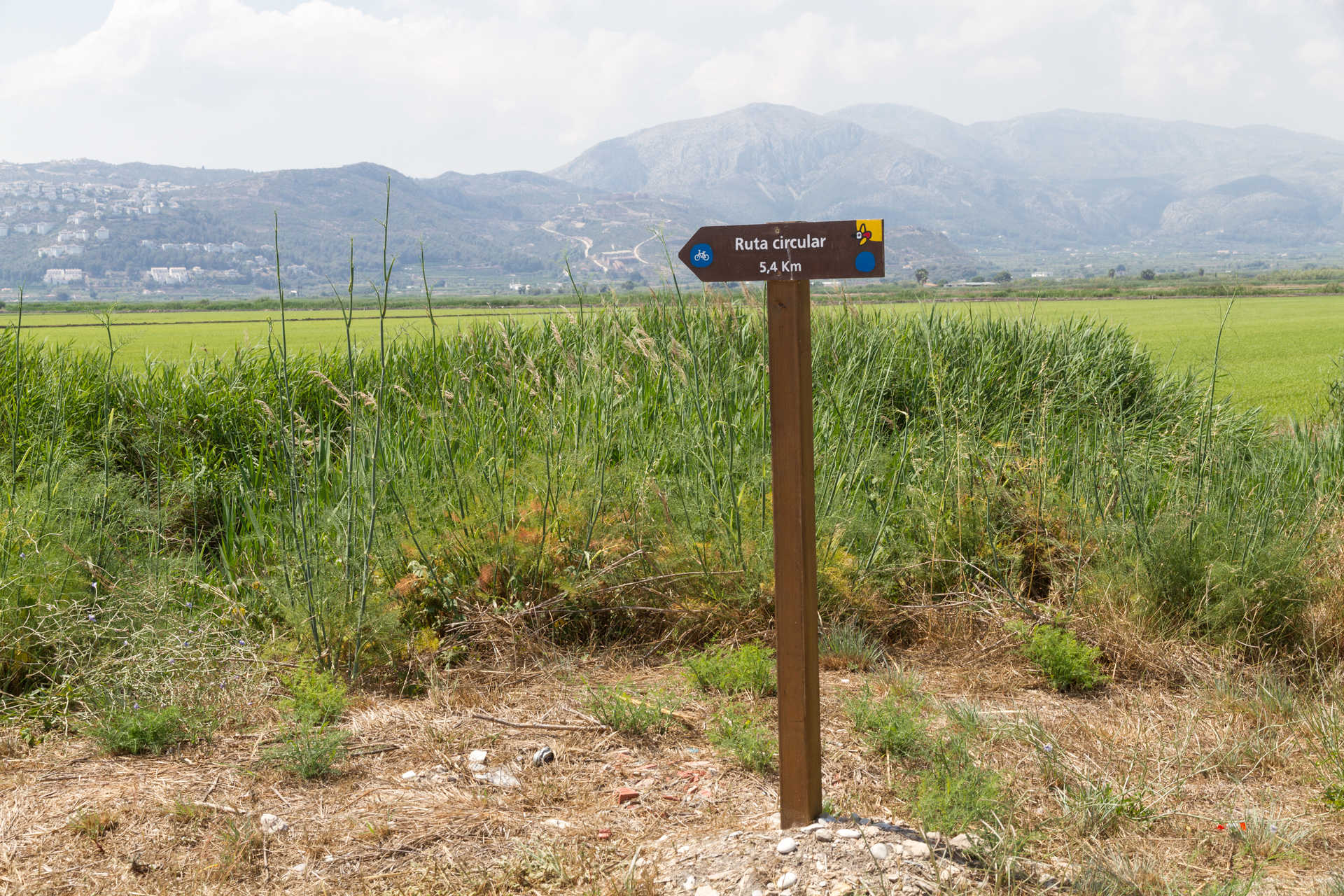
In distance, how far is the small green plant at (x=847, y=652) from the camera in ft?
12.9

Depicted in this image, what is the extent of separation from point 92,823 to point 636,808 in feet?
5.41

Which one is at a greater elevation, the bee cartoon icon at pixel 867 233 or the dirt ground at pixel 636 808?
the bee cartoon icon at pixel 867 233

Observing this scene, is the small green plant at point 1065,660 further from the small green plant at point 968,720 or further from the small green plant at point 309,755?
the small green plant at point 309,755

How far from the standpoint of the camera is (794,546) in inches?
99.6

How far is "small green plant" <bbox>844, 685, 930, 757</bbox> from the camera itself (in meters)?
2.98

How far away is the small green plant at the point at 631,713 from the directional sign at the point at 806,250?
1654 mm

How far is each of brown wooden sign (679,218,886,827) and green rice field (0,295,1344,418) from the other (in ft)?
9.41

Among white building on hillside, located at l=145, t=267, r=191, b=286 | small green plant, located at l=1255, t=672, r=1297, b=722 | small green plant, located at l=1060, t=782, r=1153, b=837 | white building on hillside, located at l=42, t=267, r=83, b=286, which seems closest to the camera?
small green plant, located at l=1060, t=782, r=1153, b=837

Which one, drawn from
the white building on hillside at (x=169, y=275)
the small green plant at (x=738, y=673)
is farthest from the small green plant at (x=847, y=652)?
the white building on hillside at (x=169, y=275)

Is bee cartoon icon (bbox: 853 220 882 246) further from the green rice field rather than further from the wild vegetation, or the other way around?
the green rice field

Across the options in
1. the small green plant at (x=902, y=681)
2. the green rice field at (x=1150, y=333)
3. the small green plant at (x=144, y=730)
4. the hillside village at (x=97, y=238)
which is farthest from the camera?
the hillside village at (x=97, y=238)

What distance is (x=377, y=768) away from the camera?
3107 mm

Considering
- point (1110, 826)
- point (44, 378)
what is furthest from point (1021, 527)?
point (44, 378)

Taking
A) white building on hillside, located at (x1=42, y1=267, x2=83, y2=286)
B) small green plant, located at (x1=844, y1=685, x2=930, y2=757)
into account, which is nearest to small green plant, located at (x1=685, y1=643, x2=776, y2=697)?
small green plant, located at (x1=844, y1=685, x2=930, y2=757)
